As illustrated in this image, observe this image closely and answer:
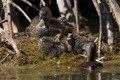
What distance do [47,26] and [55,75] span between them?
324 cm

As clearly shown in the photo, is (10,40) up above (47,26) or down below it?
below

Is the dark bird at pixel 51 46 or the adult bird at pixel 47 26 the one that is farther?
the adult bird at pixel 47 26

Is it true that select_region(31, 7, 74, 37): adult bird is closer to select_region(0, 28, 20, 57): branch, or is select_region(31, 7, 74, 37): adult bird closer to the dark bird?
the dark bird

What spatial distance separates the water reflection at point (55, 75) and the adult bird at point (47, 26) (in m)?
2.46

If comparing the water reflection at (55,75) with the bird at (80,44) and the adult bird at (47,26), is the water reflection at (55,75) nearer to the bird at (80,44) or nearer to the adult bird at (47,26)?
the bird at (80,44)

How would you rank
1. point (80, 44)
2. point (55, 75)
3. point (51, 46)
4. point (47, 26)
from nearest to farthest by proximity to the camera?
point (55, 75), point (51, 46), point (80, 44), point (47, 26)

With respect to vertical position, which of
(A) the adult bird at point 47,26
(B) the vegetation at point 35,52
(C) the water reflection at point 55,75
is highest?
(A) the adult bird at point 47,26

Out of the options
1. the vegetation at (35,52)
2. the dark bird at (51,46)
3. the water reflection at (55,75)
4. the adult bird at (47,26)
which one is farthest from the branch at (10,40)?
the adult bird at (47,26)

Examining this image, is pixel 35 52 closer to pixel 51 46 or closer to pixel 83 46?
pixel 51 46

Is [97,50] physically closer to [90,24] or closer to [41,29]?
[41,29]

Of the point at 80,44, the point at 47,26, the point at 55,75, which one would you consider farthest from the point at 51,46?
the point at 55,75

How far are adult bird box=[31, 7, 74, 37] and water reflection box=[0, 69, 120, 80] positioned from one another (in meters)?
2.46

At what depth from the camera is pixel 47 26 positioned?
647 inches

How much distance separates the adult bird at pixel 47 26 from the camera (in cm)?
1631
